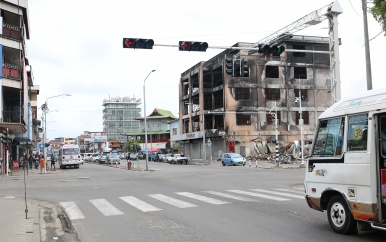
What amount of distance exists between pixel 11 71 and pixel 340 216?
104ft

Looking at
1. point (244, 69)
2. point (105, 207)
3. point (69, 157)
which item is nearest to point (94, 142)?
point (69, 157)

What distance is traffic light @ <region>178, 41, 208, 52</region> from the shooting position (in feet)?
→ 51.3

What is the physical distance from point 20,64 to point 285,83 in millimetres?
42173

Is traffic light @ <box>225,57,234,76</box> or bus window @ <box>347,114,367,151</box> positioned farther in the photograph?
traffic light @ <box>225,57,234,76</box>

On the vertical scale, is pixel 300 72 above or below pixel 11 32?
above

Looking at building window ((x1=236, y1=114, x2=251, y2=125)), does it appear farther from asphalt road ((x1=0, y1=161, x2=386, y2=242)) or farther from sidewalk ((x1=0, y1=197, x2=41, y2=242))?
sidewalk ((x1=0, y1=197, x2=41, y2=242))

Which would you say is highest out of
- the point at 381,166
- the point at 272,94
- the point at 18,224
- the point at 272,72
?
the point at 272,72

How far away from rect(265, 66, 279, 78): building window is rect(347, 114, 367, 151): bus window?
58422 mm

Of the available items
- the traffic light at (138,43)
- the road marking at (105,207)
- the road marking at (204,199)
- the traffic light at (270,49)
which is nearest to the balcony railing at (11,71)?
the traffic light at (138,43)

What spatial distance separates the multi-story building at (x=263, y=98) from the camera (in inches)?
2459

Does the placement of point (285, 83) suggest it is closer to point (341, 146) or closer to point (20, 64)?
point (20, 64)

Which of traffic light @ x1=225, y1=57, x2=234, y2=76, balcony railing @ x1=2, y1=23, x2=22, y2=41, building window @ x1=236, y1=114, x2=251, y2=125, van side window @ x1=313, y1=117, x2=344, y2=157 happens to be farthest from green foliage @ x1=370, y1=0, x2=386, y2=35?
building window @ x1=236, y1=114, x2=251, y2=125

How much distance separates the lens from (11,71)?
33.7 m

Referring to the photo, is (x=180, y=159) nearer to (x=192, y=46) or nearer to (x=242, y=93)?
(x=242, y=93)
